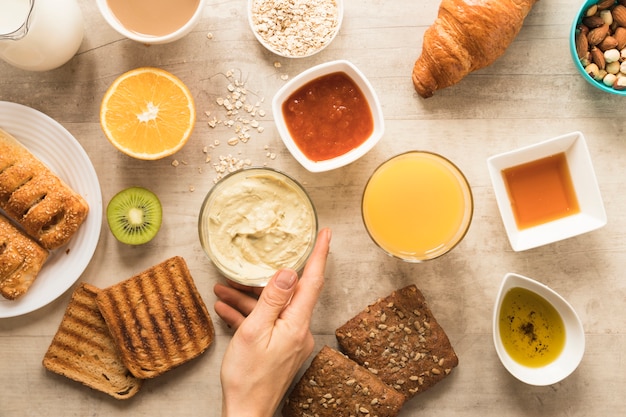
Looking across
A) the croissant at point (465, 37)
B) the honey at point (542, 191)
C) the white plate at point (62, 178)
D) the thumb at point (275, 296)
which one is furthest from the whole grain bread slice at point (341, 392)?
the croissant at point (465, 37)

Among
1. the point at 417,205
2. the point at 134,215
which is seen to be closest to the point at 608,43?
the point at 417,205

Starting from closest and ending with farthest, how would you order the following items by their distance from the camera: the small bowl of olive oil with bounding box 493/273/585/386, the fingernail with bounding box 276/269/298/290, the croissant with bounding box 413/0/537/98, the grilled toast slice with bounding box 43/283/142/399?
1. the fingernail with bounding box 276/269/298/290
2. the croissant with bounding box 413/0/537/98
3. the small bowl of olive oil with bounding box 493/273/585/386
4. the grilled toast slice with bounding box 43/283/142/399

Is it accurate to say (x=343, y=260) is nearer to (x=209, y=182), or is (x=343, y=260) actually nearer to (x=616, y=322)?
(x=209, y=182)

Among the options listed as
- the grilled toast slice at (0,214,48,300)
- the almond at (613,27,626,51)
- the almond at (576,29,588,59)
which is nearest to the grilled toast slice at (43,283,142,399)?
the grilled toast slice at (0,214,48,300)

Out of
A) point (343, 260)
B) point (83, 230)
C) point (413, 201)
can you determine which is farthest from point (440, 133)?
point (83, 230)

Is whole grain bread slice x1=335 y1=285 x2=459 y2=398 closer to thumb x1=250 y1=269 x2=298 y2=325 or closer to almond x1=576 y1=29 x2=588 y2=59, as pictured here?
thumb x1=250 y1=269 x2=298 y2=325

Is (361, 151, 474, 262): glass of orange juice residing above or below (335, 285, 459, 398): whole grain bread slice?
above

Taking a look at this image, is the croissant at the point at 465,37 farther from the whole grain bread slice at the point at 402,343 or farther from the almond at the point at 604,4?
the whole grain bread slice at the point at 402,343
